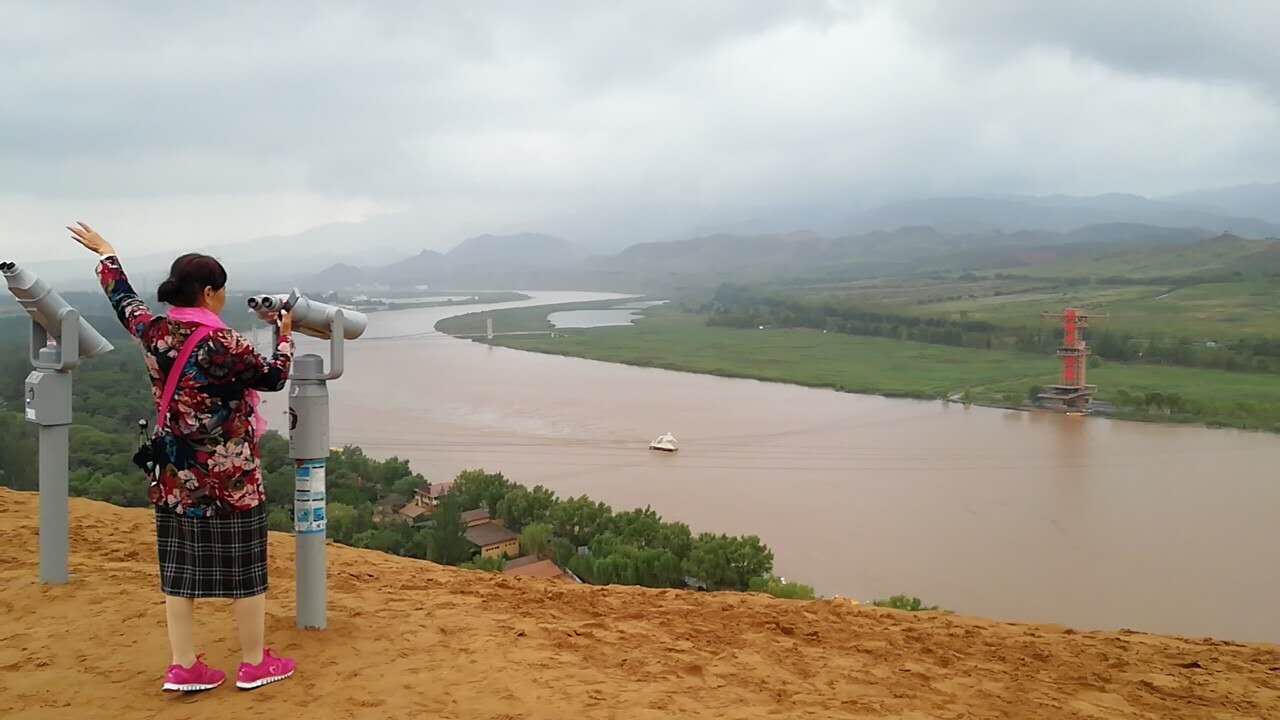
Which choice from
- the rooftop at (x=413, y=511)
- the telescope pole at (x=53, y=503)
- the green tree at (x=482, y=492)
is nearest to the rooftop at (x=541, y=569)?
the green tree at (x=482, y=492)

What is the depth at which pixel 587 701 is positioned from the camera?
82.2 inches

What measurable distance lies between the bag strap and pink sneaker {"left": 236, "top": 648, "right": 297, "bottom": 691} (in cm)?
59

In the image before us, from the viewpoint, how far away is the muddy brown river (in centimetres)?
925

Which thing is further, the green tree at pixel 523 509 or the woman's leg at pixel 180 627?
the green tree at pixel 523 509

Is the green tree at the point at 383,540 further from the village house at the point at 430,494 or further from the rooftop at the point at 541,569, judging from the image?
the village house at the point at 430,494

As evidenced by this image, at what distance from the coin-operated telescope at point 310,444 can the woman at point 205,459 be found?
0.31 m

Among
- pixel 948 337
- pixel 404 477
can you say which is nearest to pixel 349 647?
pixel 404 477

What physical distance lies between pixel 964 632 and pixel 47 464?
9.57 feet

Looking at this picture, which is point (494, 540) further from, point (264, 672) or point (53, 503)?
point (264, 672)

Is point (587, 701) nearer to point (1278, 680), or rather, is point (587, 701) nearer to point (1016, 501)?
point (1278, 680)

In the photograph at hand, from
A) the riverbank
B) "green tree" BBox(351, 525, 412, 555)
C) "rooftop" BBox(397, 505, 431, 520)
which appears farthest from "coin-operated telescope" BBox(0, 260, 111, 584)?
the riverbank

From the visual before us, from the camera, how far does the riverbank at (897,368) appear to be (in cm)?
1908

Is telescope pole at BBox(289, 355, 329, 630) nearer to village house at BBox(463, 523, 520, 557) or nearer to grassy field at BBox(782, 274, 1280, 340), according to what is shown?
village house at BBox(463, 523, 520, 557)

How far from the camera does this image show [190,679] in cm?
201
